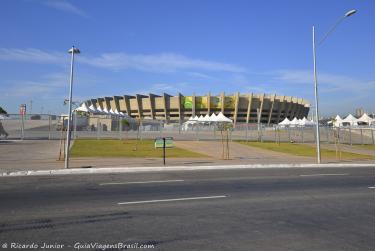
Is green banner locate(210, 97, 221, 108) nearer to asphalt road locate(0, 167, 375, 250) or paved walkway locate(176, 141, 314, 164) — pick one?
paved walkway locate(176, 141, 314, 164)

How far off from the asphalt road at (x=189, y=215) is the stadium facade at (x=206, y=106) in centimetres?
10748

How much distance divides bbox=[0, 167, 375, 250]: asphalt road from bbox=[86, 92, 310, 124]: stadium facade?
107 meters

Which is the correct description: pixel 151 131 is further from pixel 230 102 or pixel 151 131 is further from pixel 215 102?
pixel 230 102

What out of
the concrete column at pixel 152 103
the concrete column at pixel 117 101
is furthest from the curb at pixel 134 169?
the concrete column at pixel 117 101

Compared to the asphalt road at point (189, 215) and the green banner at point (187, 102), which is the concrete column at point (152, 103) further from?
the asphalt road at point (189, 215)

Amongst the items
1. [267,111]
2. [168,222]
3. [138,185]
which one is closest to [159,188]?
[138,185]

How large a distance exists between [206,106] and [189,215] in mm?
114391

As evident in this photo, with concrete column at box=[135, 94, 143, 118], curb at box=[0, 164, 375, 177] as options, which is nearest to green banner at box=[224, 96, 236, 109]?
concrete column at box=[135, 94, 143, 118]

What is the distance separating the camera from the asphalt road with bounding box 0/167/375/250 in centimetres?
579

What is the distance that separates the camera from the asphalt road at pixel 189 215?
5785 millimetres

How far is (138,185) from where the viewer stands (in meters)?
12.2

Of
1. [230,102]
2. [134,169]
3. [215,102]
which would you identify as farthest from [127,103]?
[134,169]

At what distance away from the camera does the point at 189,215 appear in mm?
7590

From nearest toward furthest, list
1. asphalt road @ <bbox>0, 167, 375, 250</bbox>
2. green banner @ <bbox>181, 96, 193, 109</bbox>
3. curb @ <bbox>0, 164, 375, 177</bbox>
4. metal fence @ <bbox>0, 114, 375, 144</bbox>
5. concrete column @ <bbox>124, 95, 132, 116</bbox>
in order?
asphalt road @ <bbox>0, 167, 375, 250</bbox> → curb @ <bbox>0, 164, 375, 177</bbox> → metal fence @ <bbox>0, 114, 375, 144</bbox> → green banner @ <bbox>181, 96, 193, 109</bbox> → concrete column @ <bbox>124, 95, 132, 116</bbox>
